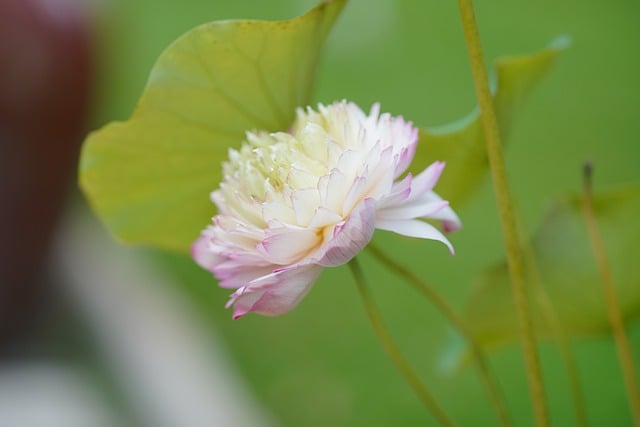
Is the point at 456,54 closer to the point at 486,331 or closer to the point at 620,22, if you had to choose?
the point at 620,22

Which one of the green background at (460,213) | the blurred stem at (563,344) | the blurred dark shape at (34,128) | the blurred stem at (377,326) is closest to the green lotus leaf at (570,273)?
the blurred stem at (563,344)

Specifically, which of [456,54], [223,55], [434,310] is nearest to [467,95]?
[456,54]

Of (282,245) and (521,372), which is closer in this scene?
(282,245)

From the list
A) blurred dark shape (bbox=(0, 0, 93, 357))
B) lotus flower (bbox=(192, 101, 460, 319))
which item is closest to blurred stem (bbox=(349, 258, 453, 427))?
lotus flower (bbox=(192, 101, 460, 319))

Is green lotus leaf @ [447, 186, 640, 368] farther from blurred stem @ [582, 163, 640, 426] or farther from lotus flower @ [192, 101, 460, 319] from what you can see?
lotus flower @ [192, 101, 460, 319]

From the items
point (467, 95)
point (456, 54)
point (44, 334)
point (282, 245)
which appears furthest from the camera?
point (456, 54)

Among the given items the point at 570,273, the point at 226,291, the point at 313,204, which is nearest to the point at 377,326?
the point at 313,204
